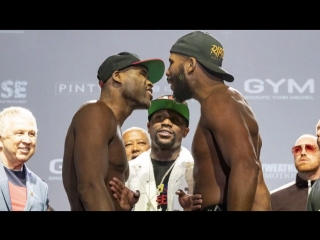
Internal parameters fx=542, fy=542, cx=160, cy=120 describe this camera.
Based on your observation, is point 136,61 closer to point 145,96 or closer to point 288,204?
point 145,96

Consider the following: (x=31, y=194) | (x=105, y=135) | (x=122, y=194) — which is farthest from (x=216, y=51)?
(x=31, y=194)

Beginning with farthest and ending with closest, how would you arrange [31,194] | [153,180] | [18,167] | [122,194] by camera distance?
1. [153,180]
2. [18,167]
3. [31,194]
4. [122,194]

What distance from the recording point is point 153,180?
295 cm

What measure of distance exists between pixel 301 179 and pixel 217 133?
1212 millimetres

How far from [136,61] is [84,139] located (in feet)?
1.69

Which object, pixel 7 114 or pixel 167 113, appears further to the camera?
pixel 7 114

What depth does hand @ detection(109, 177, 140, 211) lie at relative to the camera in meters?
2.08

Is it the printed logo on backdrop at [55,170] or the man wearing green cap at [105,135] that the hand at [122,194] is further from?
the printed logo on backdrop at [55,170]

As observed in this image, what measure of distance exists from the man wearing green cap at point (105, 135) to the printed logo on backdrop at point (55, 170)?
3.56 feet

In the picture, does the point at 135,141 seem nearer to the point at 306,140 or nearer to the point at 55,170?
the point at 55,170

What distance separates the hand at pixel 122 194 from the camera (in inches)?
82.0

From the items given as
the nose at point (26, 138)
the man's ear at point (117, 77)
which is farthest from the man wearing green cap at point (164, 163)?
the nose at point (26, 138)

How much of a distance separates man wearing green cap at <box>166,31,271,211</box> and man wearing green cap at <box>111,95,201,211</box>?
21.5 inches

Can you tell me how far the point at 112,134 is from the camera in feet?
6.84
